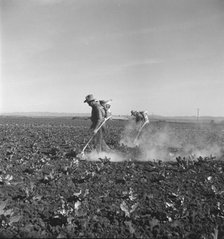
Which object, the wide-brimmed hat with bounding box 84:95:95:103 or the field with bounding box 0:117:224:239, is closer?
the field with bounding box 0:117:224:239

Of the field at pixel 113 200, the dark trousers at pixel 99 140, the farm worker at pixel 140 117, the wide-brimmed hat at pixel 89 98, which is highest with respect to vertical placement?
the wide-brimmed hat at pixel 89 98

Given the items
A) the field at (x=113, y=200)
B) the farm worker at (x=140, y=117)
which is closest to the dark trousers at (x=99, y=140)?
the field at (x=113, y=200)

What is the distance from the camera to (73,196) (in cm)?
683

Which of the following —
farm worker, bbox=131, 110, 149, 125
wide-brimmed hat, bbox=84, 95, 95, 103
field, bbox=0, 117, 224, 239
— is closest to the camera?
field, bbox=0, 117, 224, 239

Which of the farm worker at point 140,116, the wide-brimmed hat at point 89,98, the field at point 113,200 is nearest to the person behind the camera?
the field at point 113,200

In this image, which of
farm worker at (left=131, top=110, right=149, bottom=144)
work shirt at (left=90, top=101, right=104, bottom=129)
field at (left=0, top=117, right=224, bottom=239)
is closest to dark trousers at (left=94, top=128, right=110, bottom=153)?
work shirt at (left=90, top=101, right=104, bottom=129)

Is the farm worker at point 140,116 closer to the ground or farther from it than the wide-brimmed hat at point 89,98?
closer to the ground

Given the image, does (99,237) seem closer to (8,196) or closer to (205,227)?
(205,227)

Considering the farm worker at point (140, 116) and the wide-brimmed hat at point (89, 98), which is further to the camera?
the farm worker at point (140, 116)

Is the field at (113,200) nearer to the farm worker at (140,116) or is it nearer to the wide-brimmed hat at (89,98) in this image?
the wide-brimmed hat at (89,98)

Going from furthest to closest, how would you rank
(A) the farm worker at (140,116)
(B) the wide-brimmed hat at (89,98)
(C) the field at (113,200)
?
(A) the farm worker at (140,116), (B) the wide-brimmed hat at (89,98), (C) the field at (113,200)

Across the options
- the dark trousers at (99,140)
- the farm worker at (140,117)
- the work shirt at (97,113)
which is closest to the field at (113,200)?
the work shirt at (97,113)

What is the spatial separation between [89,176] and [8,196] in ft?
6.80

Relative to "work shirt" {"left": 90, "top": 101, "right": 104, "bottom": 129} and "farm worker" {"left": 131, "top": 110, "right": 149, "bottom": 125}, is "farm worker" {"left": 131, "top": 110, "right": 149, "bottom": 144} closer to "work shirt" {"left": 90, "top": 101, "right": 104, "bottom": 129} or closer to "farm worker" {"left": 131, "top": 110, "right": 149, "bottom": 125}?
"farm worker" {"left": 131, "top": 110, "right": 149, "bottom": 125}
